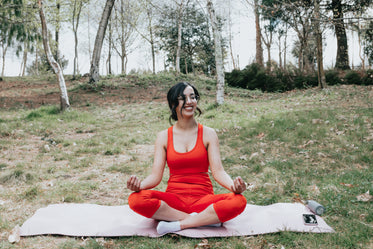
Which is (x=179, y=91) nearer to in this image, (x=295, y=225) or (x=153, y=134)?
(x=295, y=225)

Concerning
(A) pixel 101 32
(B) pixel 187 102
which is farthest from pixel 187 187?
(A) pixel 101 32

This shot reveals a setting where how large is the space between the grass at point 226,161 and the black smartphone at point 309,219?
214mm

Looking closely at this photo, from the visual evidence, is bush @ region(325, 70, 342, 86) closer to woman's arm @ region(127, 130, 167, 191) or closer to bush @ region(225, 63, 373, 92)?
bush @ region(225, 63, 373, 92)

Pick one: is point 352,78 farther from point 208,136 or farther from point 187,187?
point 187,187

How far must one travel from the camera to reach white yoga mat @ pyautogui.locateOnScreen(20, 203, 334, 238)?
10.1 ft

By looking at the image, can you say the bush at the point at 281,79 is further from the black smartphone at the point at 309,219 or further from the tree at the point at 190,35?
the black smartphone at the point at 309,219

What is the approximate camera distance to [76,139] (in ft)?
25.9

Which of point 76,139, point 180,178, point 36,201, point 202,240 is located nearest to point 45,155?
point 76,139

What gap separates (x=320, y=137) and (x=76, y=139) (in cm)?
610

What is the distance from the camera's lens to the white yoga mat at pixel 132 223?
308cm

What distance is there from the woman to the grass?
24 cm

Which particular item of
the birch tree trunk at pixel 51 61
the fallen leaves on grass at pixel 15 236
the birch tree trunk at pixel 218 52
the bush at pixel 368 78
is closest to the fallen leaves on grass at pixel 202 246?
the fallen leaves on grass at pixel 15 236

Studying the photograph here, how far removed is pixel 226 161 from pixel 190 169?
9.51 ft

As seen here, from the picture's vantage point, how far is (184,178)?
3.22 metres
